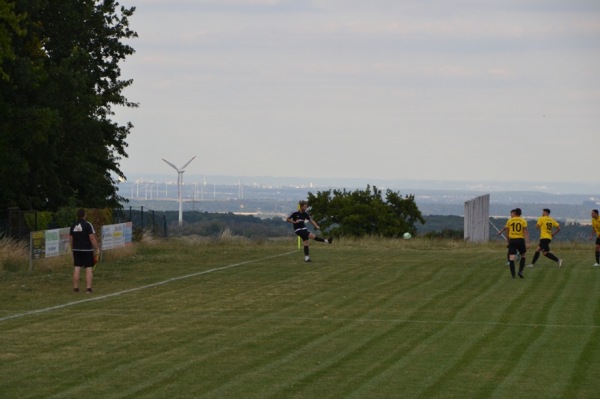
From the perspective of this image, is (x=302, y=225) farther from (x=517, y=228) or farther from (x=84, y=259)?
(x=84, y=259)

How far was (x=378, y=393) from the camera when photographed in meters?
12.3

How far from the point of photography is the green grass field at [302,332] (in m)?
12.9

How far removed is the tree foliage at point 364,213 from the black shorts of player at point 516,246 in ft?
93.9

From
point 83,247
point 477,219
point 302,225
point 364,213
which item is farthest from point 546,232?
point 364,213

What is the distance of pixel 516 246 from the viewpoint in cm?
2919

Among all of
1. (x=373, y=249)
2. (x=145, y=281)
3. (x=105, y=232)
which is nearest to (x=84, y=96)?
(x=105, y=232)

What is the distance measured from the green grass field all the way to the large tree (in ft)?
24.5

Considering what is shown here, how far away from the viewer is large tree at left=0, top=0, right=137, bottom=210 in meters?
36.6

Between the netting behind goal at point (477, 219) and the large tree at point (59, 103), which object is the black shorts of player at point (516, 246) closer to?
the large tree at point (59, 103)

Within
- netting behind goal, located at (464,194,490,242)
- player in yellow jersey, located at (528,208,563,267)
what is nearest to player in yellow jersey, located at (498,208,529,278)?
player in yellow jersey, located at (528,208,563,267)

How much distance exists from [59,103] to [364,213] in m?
23.9

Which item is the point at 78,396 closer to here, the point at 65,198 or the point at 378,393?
the point at 378,393

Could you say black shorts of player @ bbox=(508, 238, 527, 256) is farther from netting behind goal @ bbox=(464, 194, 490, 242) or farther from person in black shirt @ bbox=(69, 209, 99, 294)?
netting behind goal @ bbox=(464, 194, 490, 242)

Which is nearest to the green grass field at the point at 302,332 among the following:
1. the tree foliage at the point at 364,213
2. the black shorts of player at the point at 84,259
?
the black shorts of player at the point at 84,259
